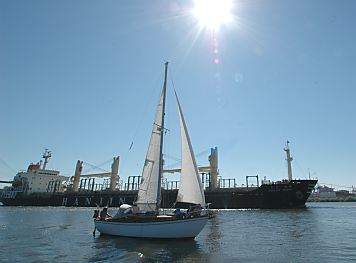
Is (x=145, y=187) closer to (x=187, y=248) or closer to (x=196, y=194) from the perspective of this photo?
(x=196, y=194)

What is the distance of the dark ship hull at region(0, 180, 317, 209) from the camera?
50.4 meters

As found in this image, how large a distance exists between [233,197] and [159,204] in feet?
130

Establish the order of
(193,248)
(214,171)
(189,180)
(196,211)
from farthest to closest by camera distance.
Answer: (214,171), (189,180), (196,211), (193,248)

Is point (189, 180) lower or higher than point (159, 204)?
higher

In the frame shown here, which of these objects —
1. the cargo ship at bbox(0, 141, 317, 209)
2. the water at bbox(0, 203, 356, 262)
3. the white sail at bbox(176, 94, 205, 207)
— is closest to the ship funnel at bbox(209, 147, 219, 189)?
the cargo ship at bbox(0, 141, 317, 209)

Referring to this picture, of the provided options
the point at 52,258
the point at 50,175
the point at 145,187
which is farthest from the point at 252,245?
the point at 50,175

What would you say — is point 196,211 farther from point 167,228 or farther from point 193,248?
point 193,248

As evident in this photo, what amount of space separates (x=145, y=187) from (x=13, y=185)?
271ft

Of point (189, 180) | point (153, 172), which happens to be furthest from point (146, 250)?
point (153, 172)

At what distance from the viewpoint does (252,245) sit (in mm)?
17750

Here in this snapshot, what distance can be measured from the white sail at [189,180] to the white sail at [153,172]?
2.11 meters

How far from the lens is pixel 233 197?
57125mm

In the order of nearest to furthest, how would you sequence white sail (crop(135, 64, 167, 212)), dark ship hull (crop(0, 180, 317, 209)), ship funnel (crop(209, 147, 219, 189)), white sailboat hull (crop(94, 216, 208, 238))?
white sailboat hull (crop(94, 216, 208, 238))
white sail (crop(135, 64, 167, 212))
dark ship hull (crop(0, 180, 317, 209))
ship funnel (crop(209, 147, 219, 189))

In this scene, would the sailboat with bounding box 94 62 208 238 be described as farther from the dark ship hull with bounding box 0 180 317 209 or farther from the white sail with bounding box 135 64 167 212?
the dark ship hull with bounding box 0 180 317 209
